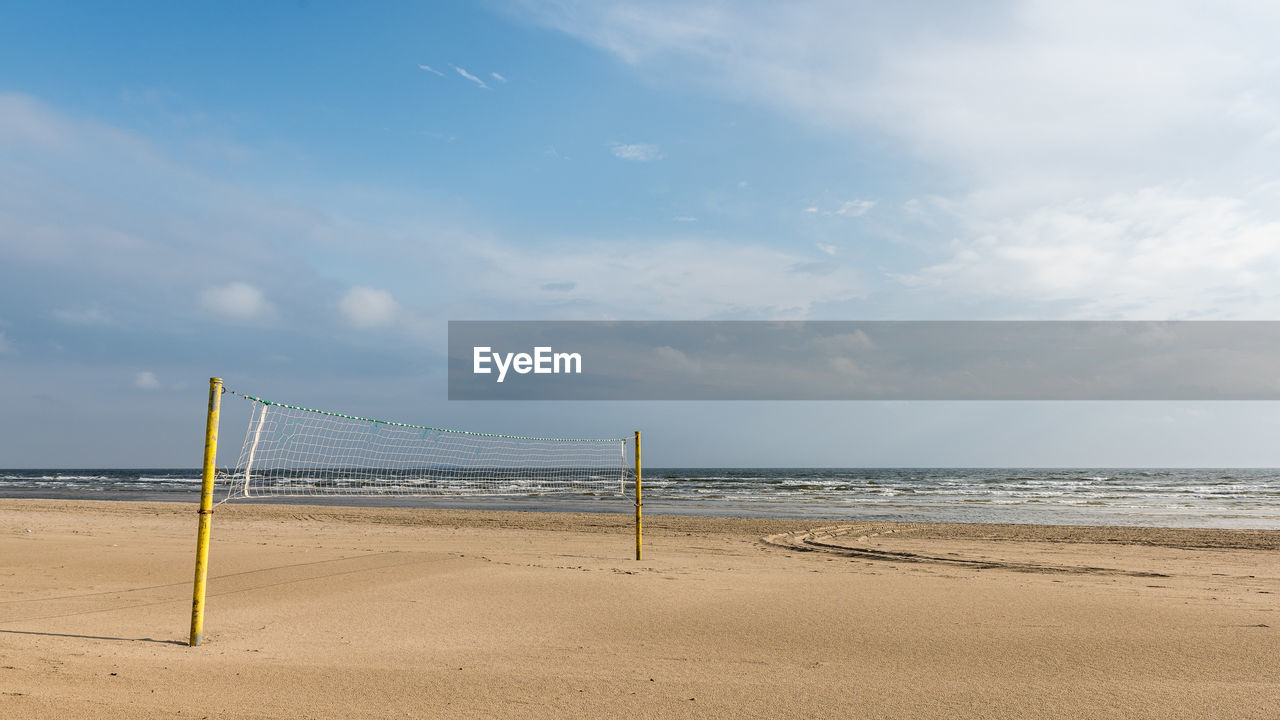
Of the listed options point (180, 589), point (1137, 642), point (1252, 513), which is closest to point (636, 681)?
point (1137, 642)

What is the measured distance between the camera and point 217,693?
400 cm

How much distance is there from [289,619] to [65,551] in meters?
7.15

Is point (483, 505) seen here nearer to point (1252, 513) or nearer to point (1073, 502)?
point (1073, 502)

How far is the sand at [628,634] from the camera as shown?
4.01m

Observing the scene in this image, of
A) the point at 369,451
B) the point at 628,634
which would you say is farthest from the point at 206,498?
the point at 369,451

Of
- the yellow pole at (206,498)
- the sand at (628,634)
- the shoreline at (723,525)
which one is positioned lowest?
the shoreline at (723,525)

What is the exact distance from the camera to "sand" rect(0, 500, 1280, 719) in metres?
4.01

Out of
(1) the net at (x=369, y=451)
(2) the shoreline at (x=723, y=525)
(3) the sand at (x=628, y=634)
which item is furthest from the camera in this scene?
(2) the shoreline at (x=723, y=525)

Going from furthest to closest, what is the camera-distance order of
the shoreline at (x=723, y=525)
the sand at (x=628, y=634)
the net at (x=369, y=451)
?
1. the shoreline at (x=723, y=525)
2. the net at (x=369, y=451)
3. the sand at (x=628, y=634)

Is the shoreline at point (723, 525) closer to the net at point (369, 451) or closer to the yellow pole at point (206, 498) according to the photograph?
the net at point (369, 451)

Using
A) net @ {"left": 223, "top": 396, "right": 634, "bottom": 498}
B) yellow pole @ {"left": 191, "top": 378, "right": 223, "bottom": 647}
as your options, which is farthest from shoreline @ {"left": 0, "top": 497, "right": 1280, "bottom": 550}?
yellow pole @ {"left": 191, "top": 378, "right": 223, "bottom": 647}

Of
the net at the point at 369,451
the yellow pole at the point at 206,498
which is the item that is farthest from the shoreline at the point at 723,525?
the yellow pole at the point at 206,498

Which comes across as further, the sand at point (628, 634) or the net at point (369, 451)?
the net at point (369, 451)

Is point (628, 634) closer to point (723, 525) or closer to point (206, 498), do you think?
point (206, 498)
